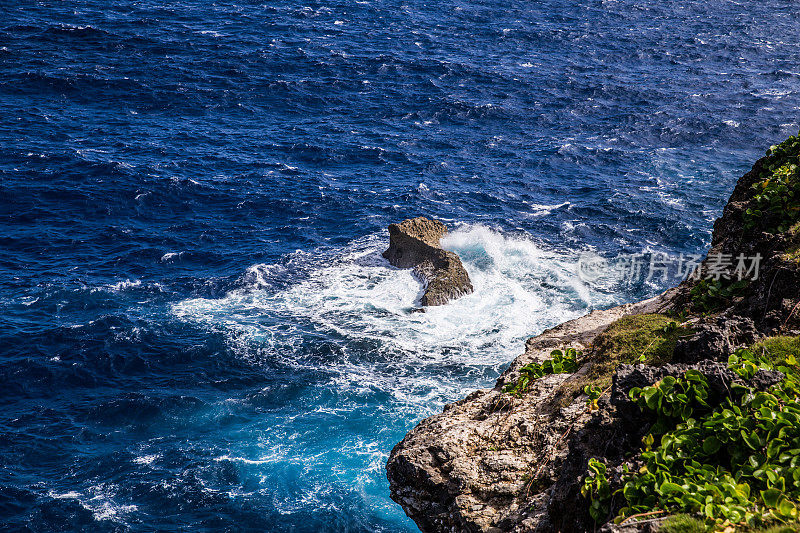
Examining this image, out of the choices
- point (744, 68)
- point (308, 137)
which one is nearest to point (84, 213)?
point (308, 137)

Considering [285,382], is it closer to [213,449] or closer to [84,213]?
[213,449]

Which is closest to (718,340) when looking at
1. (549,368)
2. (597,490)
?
(597,490)

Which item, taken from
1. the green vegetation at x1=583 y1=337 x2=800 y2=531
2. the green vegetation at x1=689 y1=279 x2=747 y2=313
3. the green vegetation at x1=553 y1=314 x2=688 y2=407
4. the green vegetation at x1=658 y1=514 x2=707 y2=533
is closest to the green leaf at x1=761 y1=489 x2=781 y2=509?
the green vegetation at x1=583 y1=337 x2=800 y2=531

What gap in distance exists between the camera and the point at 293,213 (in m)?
50.3

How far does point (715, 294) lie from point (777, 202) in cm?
301

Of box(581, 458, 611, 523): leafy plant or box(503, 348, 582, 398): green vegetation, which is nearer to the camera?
box(581, 458, 611, 523): leafy plant

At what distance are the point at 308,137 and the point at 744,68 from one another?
57066 mm

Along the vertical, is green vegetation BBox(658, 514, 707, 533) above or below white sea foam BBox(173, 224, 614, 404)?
above

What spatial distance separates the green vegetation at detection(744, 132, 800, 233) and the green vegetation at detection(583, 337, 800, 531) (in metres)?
6.72

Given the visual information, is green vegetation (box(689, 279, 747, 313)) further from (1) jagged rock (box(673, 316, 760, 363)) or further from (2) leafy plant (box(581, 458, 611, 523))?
(2) leafy plant (box(581, 458, 611, 523))

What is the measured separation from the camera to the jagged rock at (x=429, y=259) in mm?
40750

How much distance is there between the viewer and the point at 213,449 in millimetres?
29016

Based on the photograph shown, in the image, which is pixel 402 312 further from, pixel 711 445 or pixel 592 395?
pixel 711 445

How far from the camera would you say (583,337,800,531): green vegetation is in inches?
286
